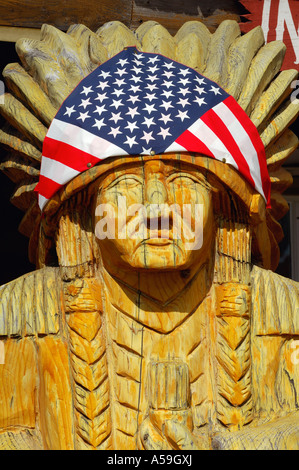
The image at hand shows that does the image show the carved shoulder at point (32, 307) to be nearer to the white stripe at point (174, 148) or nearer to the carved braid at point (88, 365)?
the carved braid at point (88, 365)

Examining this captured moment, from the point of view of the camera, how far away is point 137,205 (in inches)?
153

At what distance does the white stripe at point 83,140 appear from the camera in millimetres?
3893

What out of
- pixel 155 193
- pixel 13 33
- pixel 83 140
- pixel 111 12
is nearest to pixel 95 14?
pixel 111 12

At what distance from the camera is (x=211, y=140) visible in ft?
13.0

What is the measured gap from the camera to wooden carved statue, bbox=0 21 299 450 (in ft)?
12.8

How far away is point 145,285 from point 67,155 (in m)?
0.58

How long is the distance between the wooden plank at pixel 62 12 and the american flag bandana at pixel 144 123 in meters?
0.70

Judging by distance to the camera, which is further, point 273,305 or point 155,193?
point 273,305

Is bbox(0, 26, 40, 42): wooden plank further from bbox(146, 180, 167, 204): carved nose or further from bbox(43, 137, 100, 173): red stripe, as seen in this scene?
bbox(146, 180, 167, 204): carved nose

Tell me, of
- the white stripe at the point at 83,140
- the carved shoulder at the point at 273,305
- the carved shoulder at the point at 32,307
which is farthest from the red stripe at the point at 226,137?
the carved shoulder at the point at 32,307

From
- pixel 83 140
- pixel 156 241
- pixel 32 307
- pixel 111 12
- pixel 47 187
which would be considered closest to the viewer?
pixel 156 241

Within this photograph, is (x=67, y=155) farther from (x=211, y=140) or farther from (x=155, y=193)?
(x=211, y=140)

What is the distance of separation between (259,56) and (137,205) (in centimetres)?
92
